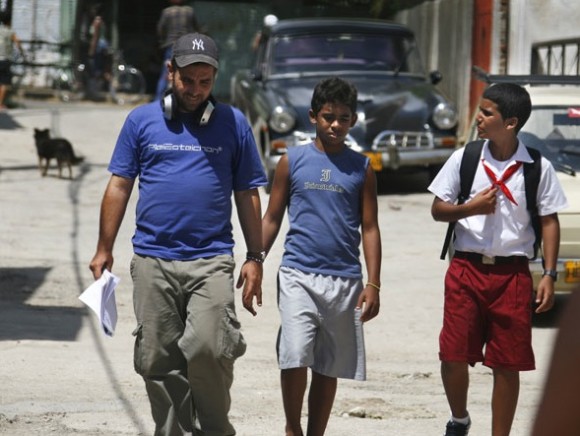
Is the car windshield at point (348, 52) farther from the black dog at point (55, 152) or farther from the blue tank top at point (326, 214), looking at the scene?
the blue tank top at point (326, 214)

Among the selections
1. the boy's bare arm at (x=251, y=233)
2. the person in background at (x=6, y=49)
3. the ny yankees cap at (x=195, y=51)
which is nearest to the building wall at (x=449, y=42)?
the person in background at (x=6, y=49)

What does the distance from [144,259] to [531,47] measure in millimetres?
12573

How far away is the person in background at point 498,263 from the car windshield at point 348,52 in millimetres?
9699

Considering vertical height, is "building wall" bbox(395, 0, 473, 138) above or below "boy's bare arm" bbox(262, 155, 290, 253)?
above

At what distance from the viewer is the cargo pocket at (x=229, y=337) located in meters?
Answer: 5.21

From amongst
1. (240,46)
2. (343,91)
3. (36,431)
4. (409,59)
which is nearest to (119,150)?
(343,91)

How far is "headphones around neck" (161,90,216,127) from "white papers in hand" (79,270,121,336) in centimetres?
70

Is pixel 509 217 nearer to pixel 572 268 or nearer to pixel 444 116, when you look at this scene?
pixel 572 268

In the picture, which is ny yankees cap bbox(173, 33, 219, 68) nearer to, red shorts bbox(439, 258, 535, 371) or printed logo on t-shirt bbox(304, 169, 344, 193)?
printed logo on t-shirt bbox(304, 169, 344, 193)

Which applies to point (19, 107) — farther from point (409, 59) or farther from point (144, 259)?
point (144, 259)

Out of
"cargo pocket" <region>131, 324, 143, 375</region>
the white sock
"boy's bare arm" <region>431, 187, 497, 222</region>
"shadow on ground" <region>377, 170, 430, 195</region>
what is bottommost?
"shadow on ground" <region>377, 170, 430, 195</region>

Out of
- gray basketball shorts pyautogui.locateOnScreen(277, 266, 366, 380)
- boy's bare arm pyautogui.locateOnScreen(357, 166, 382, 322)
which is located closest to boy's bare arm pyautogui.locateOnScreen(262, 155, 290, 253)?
gray basketball shorts pyautogui.locateOnScreen(277, 266, 366, 380)

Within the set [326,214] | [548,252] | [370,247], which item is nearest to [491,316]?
[548,252]

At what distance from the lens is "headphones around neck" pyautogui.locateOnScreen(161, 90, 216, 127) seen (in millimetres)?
5258
